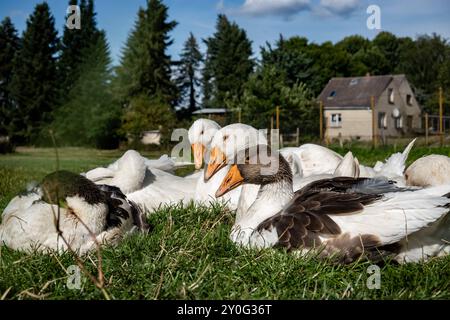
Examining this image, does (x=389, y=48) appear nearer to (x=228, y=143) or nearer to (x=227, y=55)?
(x=227, y=55)

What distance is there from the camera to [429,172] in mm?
4465

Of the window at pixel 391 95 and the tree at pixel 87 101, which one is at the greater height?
the window at pixel 391 95

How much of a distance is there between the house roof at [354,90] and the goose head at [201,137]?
3110cm

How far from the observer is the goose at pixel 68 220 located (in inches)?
131

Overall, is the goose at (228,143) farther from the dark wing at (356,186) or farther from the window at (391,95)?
the window at (391,95)

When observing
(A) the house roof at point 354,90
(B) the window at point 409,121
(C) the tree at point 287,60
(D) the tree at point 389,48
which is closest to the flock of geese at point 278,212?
(C) the tree at point 287,60

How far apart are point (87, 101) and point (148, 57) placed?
2.10 ft

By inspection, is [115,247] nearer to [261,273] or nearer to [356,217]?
[261,273]

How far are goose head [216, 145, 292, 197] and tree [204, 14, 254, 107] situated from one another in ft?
3.39

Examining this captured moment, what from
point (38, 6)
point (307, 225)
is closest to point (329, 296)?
point (307, 225)

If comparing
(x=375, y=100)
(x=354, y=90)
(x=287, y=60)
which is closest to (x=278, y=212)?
(x=287, y=60)

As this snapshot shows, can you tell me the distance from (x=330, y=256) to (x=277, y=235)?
328 millimetres

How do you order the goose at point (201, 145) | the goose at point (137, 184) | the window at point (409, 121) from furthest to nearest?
the window at point (409, 121)
the goose at point (137, 184)
the goose at point (201, 145)

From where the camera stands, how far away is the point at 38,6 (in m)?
3.91
